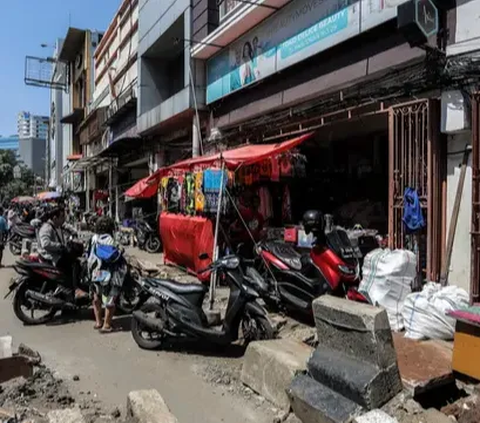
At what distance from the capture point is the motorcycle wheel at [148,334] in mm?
5465

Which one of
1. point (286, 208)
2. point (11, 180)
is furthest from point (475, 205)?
point (11, 180)

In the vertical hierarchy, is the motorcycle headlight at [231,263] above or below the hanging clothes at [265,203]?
below

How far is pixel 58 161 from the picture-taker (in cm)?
5062

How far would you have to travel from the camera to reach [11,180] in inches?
2130

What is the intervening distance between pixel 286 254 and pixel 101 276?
99.8 inches

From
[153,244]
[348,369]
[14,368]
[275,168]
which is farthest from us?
[153,244]

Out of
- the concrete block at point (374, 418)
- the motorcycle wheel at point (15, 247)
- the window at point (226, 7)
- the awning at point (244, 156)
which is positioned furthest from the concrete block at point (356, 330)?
the motorcycle wheel at point (15, 247)

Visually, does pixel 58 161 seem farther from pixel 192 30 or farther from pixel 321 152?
pixel 321 152

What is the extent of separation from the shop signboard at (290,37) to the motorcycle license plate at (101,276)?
520 cm

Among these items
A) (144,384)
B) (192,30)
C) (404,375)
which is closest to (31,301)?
(144,384)

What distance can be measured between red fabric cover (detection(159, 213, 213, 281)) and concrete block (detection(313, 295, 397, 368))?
14.5 ft

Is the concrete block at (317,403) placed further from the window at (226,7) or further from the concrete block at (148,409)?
the window at (226,7)

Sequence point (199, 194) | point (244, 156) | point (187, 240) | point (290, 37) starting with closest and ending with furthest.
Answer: point (244, 156) < point (199, 194) < point (290, 37) < point (187, 240)

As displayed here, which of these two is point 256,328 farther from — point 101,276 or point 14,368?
point 14,368
